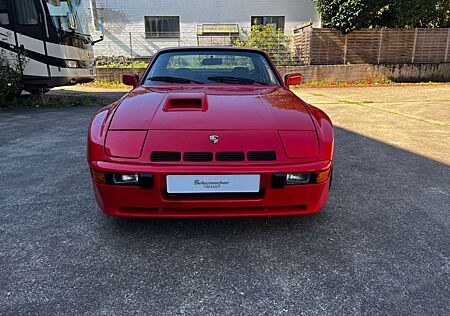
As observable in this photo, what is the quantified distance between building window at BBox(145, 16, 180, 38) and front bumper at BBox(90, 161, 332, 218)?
14931 mm

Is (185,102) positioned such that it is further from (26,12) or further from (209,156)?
(26,12)

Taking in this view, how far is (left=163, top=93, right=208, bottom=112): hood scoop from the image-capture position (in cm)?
209

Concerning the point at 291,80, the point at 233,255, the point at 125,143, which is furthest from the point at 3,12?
the point at 233,255

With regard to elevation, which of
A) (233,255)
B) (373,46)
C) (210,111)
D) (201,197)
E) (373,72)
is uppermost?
(373,46)

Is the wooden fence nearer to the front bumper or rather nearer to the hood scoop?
the hood scoop

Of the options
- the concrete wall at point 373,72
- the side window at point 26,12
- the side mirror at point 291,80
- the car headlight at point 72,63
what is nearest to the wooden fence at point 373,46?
the concrete wall at point 373,72

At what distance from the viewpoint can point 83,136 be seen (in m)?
4.64

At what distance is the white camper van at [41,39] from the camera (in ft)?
20.6

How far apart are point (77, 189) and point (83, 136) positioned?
6.99 feet

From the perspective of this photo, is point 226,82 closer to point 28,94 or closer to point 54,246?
point 54,246

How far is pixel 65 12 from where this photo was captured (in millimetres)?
6680

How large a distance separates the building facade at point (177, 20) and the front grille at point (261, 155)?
14.1 metres

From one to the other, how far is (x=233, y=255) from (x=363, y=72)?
12748 mm

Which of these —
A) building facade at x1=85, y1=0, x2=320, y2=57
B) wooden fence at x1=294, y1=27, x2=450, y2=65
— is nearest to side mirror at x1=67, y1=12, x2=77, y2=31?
building facade at x1=85, y1=0, x2=320, y2=57
